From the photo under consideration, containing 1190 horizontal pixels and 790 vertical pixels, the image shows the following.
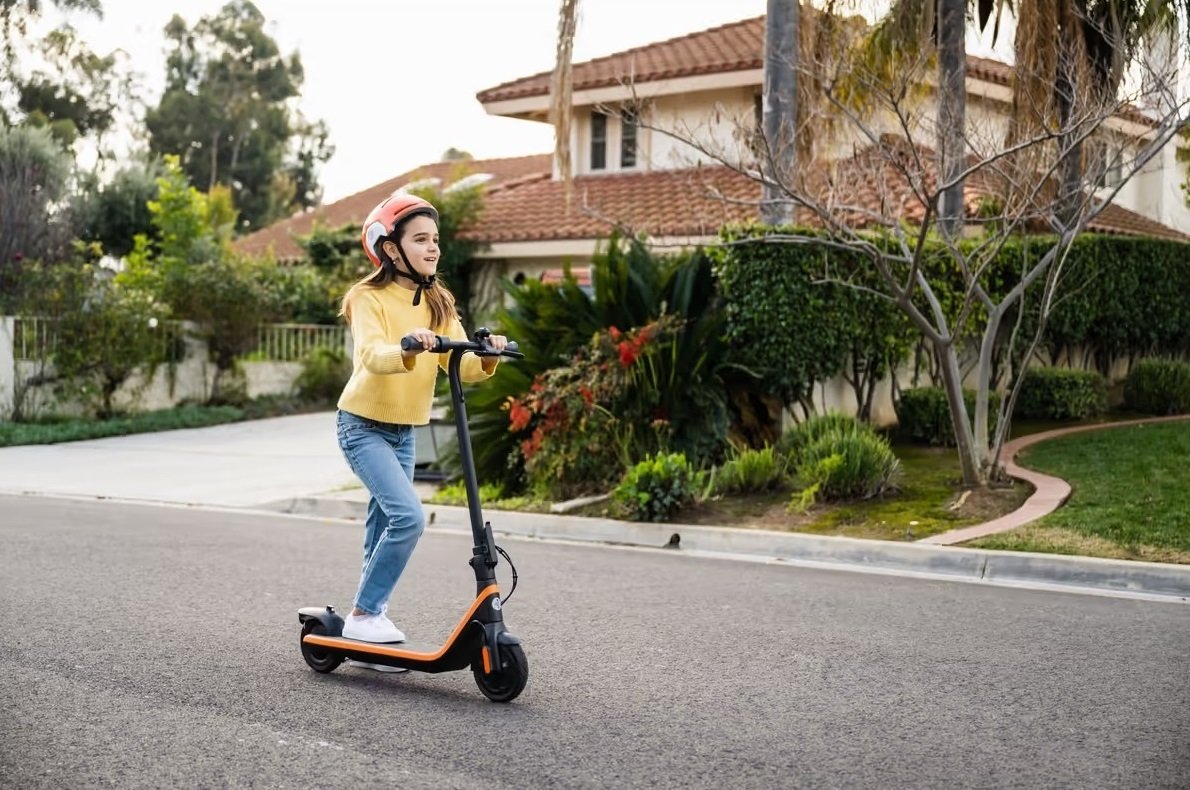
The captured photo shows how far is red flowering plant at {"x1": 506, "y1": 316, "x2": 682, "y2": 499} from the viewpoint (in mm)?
12570

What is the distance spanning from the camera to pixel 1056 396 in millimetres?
16641

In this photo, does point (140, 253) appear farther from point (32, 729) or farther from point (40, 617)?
point (32, 729)

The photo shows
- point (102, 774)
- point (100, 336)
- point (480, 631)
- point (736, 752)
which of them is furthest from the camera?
point (100, 336)

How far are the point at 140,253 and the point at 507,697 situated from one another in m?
25.3

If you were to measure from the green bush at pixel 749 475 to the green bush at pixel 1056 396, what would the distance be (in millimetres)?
5583

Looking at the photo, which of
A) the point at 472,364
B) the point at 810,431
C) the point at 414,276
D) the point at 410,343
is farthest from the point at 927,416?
the point at 410,343

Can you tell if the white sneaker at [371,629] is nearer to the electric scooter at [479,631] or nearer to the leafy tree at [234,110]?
the electric scooter at [479,631]

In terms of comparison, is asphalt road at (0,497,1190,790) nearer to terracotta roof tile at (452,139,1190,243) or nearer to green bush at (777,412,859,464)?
green bush at (777,412,859,464)

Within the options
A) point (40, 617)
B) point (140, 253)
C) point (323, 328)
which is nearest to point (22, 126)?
point (140, 253)

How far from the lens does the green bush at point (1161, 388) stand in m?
17.4

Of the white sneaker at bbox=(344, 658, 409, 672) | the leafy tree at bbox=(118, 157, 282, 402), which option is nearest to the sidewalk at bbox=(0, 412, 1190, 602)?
the leafy tree at bbox=(118, 157, 282, 402)

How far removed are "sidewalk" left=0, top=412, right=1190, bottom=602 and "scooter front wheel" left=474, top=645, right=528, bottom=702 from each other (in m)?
4.74

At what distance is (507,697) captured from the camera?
5.60m

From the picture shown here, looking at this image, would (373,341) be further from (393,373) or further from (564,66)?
(564,66)
